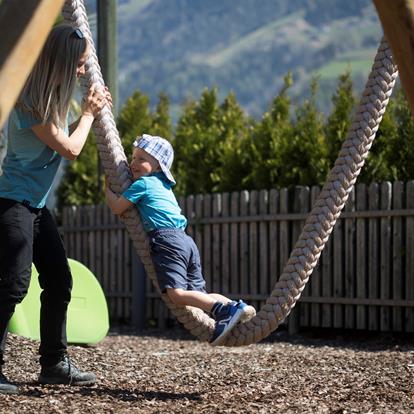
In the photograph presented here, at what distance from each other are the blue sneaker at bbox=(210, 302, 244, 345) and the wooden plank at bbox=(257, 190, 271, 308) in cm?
555

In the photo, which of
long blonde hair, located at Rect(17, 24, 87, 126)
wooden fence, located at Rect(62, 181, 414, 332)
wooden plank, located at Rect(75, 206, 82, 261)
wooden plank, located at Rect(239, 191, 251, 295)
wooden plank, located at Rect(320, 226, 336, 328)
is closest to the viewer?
long blonde hair, located at Rect(17, 24, 87, 126)

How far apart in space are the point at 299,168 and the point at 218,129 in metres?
2.00

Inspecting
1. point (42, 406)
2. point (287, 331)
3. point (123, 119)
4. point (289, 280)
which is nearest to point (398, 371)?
point (289, 280)

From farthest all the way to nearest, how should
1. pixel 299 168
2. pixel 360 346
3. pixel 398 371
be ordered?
pixel 299 168 → pixel 360 346 → pixel 398 371

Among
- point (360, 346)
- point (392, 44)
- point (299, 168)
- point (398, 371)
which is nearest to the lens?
point (392, 44)

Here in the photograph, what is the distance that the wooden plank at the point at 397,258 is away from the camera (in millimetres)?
9078

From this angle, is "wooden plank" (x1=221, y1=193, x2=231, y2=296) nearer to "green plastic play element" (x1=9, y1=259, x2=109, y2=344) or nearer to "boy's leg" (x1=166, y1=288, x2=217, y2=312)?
"green plastic play element" (x1=9, y1=259, x2=109, y2=344)

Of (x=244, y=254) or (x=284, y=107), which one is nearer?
(x=244, y=254)

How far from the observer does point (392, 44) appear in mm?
3695

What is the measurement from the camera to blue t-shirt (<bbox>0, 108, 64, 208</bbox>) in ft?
15.0

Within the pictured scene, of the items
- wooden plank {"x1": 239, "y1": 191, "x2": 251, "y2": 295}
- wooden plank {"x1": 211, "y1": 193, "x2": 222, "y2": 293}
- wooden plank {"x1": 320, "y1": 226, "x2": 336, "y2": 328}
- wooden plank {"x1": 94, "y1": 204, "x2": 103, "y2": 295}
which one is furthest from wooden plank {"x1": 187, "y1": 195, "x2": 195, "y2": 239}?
wooden plank {"x1": 320, "y1": 226, "x2": 336, "y2": 328}

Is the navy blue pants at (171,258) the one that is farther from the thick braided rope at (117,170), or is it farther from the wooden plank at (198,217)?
the wooden plank at (198,217)

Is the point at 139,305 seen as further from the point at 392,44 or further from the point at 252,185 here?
the point at 392,44

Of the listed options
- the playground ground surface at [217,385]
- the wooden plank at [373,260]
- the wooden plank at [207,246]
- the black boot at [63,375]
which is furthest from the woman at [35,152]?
the wooden plank at [207,246]
